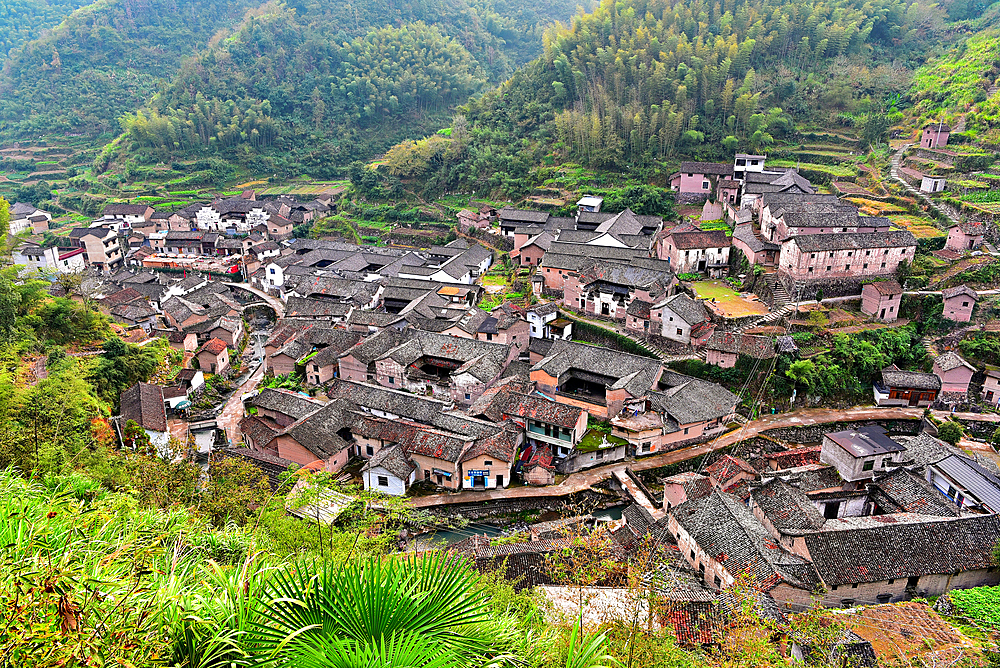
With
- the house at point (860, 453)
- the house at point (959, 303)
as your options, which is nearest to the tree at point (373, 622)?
the house at point (860, 453)

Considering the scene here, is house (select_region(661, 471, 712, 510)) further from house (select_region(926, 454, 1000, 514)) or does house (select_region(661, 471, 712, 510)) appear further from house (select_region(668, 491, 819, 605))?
house (select_region(926, 454, 1000, 514))

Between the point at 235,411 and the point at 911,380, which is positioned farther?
the point at 235,411

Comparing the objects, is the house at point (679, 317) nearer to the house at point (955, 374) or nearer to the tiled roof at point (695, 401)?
the tiled roof at point (695, 401)

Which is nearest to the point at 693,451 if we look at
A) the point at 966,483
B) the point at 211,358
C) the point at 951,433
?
the point at 966,483

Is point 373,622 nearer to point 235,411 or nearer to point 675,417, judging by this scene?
point 675,417

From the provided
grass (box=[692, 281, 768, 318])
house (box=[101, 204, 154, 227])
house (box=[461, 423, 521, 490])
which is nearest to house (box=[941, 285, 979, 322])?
grass (box=[692, 281, 768, 318])

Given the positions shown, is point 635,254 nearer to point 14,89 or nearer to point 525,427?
point 525,427
